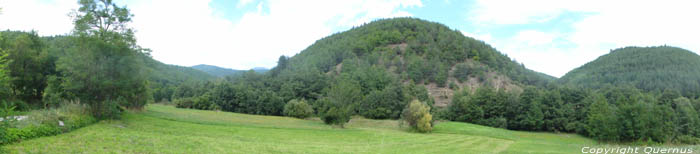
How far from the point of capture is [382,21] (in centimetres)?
17625

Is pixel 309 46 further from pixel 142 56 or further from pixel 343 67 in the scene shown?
pixel 142 56

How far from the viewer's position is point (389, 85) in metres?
92.6

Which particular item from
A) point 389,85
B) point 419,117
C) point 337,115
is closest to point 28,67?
point 337,115

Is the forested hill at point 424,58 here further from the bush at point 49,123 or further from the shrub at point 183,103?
the bush at point 49,123

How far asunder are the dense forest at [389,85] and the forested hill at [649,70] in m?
0.56

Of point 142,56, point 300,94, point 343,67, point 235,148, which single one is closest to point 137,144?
point 235,148

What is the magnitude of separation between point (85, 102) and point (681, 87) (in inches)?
5199

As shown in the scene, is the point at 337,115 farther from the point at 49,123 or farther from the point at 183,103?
the point at 183,103

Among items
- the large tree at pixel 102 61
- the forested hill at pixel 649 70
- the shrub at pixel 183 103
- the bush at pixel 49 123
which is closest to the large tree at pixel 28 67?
the large tree at pixel 102 61

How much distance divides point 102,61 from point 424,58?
116263mm

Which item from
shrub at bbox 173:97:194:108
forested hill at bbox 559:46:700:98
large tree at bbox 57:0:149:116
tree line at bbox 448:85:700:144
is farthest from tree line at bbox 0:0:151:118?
forested hill at bbox 559:46:700:98

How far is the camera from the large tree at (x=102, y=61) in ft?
89.6

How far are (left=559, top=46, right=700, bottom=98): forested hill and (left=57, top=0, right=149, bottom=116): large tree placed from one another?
384ft

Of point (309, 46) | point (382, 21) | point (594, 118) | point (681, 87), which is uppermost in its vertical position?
point (382, 21)
